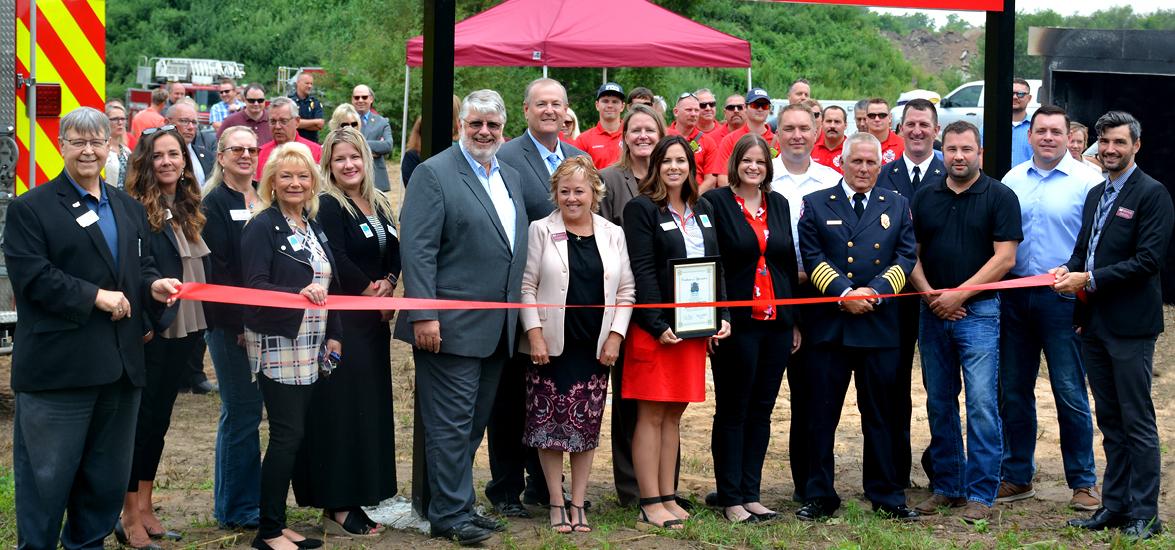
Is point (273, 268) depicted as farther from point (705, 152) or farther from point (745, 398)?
point (705, 152)

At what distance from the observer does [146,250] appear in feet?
17.3

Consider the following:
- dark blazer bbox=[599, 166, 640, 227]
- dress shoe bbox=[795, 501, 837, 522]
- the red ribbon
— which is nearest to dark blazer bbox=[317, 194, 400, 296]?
the red ribbon

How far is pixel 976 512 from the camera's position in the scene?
6641mm

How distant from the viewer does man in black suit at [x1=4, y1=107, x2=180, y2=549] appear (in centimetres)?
486

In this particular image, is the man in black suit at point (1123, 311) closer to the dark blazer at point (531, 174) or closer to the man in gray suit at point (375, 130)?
the dark blazer at point (531, 174)

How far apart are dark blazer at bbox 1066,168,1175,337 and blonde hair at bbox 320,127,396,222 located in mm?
3399

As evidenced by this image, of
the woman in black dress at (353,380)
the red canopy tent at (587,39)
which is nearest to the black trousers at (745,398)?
the woman in black dress at (353,380)

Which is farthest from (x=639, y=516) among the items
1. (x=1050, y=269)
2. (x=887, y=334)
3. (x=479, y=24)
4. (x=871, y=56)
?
(x=871, y=56)

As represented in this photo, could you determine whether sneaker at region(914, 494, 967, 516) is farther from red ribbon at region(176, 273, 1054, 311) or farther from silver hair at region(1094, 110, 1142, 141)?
silver hair at region(1094, 110, 1142, 141)

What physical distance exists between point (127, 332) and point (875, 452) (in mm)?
3606

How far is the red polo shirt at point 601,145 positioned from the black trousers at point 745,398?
2.77 meters

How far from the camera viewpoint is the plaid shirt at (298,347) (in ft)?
18.1

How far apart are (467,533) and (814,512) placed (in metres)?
1.81

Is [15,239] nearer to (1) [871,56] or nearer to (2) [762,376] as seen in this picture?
(2) [762,376]
